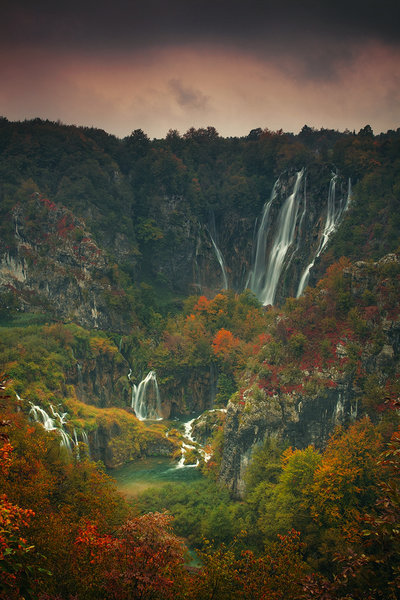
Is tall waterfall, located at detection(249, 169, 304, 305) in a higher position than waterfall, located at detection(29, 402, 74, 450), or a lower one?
higher

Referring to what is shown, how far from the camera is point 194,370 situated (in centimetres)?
6506

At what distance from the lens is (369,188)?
6819 centimetres

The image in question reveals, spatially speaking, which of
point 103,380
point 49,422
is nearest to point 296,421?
point 49,422

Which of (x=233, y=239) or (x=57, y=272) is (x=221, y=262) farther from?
(x=57, y=272)

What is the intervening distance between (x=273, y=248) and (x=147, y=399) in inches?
1194

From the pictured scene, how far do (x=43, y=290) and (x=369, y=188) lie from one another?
44935mm

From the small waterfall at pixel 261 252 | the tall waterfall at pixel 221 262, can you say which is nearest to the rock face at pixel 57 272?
the small waterfall at pixel 261 252

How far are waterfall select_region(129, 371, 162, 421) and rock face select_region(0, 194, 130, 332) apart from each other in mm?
9379

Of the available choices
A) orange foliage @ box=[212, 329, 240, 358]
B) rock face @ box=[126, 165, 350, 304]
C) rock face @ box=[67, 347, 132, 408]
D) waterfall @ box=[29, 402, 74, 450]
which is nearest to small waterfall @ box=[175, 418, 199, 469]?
rock face @ box=[67, 347, 132, 408]

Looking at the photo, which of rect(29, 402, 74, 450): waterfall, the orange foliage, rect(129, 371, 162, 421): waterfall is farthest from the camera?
rect(129, 371, 162, 421): waterfall

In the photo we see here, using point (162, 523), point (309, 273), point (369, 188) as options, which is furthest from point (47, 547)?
point (369, 188)

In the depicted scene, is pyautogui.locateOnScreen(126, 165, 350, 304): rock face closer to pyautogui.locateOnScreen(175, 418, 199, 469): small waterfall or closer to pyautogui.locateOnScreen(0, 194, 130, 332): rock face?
pyautogui.locateOnScreen(0, 194, 130, 332): rock face

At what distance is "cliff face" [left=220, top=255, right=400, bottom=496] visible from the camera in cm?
4125

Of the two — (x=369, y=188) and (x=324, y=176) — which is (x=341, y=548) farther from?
(x=324, y=176)
